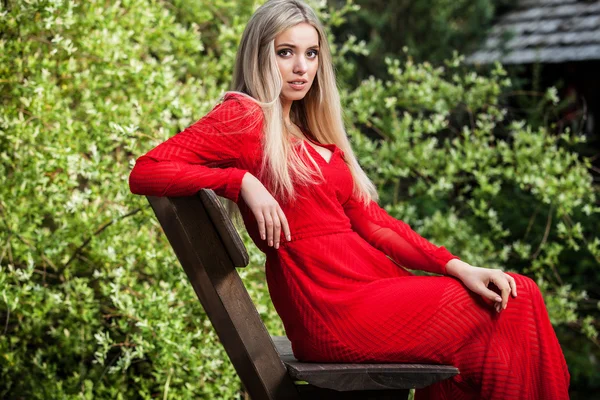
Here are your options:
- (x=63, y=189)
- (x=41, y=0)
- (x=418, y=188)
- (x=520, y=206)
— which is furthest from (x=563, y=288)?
(x=41, y=0)

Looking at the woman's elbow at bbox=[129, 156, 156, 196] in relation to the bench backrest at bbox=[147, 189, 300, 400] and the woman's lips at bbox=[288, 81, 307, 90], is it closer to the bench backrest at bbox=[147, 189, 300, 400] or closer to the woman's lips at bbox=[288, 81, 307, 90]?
the bench backrest at bbox=[147, 189, 300, 400]

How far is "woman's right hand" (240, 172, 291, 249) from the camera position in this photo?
6.89 feet

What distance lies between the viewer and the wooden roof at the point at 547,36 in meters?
7.34

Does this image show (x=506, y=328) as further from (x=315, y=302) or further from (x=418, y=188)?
(x=418, y=188)

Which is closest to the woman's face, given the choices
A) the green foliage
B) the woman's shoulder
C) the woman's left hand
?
the woman's shoulder

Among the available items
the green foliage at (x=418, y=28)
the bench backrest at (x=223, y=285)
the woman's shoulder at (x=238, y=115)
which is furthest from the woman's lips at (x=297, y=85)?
the green foliage at (x=418, y=28)

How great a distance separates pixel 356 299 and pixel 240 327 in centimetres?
38

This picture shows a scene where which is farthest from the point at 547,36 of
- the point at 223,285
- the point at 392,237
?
the point at 223,285

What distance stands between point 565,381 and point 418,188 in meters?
3.01

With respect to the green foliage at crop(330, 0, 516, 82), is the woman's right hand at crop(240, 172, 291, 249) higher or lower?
lower

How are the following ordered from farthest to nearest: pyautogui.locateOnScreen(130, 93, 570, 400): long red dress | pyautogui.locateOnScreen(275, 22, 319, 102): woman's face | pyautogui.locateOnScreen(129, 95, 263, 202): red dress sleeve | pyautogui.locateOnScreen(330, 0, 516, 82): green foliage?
pyautogui.locateOnScreen(330, 0, 516, 82): green foliage, pyautogui.locateOnScreen(275, 22, 319, 102): woman's face, pyautogui.locateOnScreen(130, 93, 570, 400): long red dress, pyautogui.locateOnScreen(129, 95, 263, 202): red dress sleeve

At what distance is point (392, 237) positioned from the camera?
2627mm

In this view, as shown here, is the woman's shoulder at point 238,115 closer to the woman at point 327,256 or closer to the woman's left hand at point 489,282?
the woman at point 327,256

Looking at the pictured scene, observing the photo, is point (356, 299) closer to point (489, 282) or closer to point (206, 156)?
point (489, 282)
